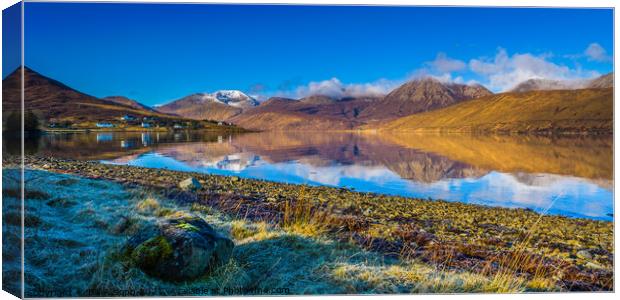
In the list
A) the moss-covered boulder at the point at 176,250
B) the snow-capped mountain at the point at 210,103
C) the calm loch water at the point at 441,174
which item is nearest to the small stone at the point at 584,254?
the calm loch water at the point at 441,174

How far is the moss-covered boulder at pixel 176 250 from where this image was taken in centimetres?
405

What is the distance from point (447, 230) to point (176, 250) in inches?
176

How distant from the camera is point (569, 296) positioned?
15.3 ft

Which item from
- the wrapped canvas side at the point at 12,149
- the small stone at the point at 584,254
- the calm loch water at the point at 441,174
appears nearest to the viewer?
the wrapped canvas side at the point at 12,149

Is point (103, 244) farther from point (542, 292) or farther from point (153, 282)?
point (542, 292)

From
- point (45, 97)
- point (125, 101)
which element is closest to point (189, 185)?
point (125, 101)

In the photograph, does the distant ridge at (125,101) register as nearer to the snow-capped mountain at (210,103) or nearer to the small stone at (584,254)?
the snow-capped mountain at (210,103)

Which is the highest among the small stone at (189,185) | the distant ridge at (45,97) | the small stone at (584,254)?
the distant ridge at (45,97)

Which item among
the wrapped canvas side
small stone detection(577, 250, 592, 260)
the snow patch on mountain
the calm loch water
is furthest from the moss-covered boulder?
the calm loch water

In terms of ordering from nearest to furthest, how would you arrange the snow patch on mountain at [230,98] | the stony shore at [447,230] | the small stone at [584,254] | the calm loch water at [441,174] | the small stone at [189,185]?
the stony shore at [447,230] < the small stone at [584,254] < the snow patch on mountain at [230,98] < the small stone at [189,185] < the calm loch water at [441,174]

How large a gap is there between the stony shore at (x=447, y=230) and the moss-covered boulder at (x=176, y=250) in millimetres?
1606

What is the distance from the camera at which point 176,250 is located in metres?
4.05

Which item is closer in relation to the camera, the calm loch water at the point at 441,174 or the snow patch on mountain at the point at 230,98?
the snow patch on mountain at the point at 230,98

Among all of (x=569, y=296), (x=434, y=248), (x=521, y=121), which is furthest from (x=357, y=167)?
(x=521, y=121)
